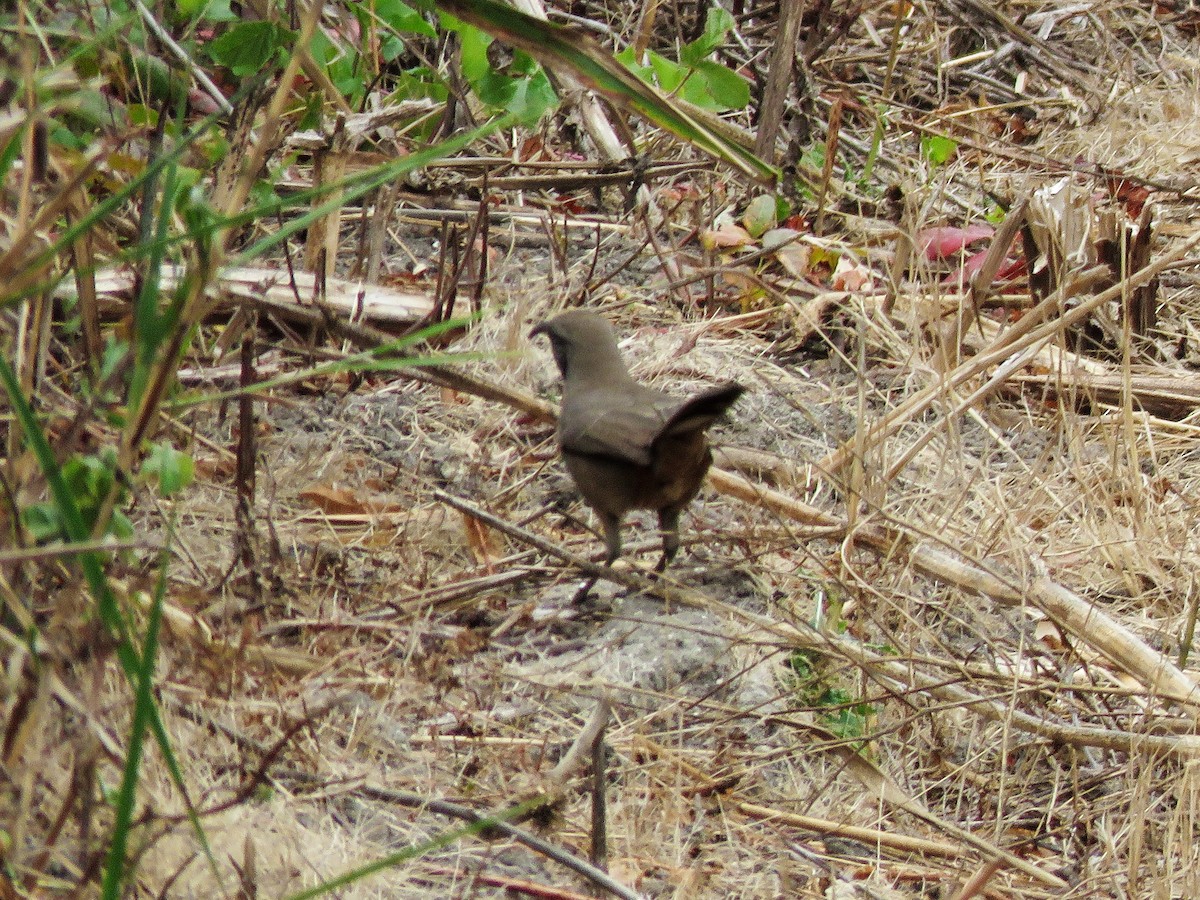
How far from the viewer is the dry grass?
8.20ft

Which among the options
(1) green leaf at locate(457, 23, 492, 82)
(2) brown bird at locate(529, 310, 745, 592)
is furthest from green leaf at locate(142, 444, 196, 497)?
(1) green leaf at locate(457, 23, 492, 82)


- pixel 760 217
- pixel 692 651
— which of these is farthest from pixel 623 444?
pixel 760 217

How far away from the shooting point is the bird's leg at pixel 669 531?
3909mm

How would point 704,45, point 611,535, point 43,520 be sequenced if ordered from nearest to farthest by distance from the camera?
point 43,520
point 611,535
point 704,45

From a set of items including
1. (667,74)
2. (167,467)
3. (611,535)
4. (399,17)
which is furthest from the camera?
(667,74)

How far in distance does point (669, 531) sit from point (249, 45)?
1.81m

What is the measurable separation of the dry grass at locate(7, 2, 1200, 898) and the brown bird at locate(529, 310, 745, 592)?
18cm

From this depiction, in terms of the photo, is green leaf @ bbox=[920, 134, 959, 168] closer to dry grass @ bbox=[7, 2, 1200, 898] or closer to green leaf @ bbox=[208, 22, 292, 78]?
dry grass @ bbox=[7, 2, 1200, 898]

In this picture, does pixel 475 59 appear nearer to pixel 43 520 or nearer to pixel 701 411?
pixel 701 411

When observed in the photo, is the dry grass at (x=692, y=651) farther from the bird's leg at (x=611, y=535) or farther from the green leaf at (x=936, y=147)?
the green leaf at (x=936, y=147)

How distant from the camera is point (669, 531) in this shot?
3.93 meters

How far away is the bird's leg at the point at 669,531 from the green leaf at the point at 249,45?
167cm

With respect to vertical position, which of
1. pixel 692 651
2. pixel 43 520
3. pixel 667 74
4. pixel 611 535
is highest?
pixel 667 74

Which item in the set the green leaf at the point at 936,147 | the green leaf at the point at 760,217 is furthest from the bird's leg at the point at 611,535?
the green leaf at the point at 936,147
